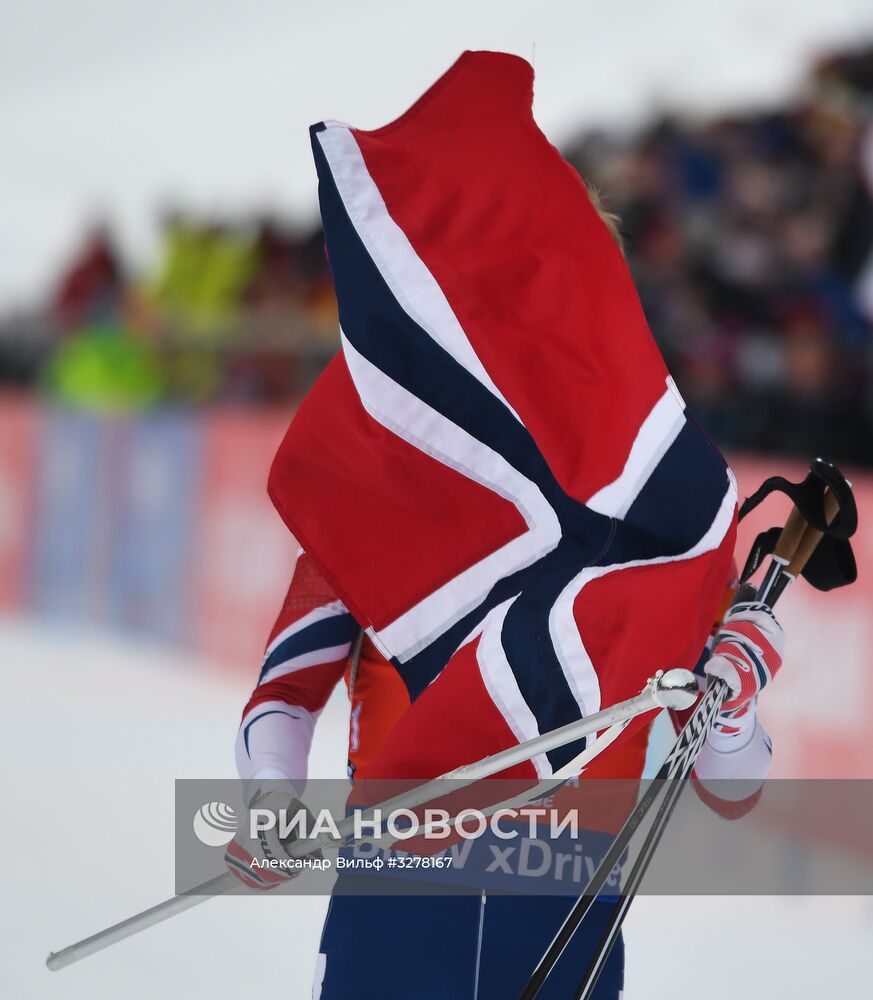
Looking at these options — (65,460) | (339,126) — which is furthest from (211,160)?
(339,126)

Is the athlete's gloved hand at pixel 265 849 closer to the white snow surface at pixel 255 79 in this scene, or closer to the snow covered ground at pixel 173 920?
the snow covered ground at pixel 173 920

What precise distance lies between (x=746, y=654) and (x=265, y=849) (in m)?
0.66

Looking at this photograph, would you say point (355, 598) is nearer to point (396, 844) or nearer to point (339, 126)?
point (396, 844)

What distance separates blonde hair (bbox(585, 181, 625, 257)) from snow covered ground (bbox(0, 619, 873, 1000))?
197cm

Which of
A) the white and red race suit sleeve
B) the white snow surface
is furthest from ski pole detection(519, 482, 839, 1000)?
the white snow surface

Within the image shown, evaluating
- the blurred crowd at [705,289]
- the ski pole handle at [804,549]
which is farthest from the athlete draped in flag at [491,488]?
the blurred crowd at [705,289]

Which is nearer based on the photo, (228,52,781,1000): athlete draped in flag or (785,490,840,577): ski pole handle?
(228,52,781,1000): athlete draped in flag

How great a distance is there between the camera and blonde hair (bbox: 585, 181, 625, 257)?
1.74 meters

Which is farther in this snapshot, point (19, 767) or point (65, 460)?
point (65, 460)

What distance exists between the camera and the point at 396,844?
1.68m

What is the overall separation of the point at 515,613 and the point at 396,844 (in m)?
0.33

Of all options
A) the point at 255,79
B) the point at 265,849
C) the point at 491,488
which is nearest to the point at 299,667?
the point at 265,849

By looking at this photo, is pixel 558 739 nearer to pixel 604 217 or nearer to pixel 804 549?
pixel 804 549

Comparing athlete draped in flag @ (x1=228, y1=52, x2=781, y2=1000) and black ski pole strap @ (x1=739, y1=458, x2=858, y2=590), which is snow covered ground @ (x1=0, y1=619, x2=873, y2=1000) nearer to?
athlete draped in flag @ (x1=228, y1=52, x2=781, y2=1000)
